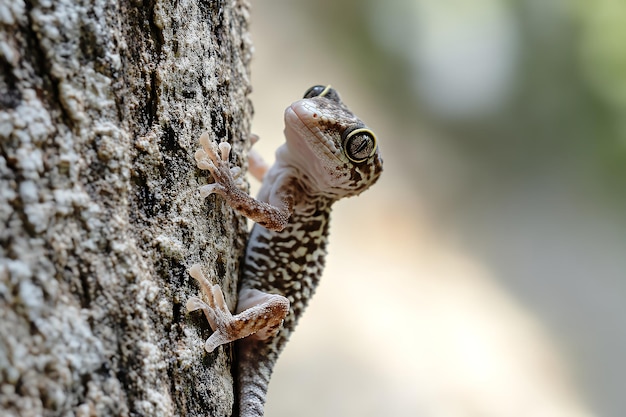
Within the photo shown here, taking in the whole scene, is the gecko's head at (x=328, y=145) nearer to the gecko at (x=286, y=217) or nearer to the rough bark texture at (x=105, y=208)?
the gecko at (x=286, y=217)

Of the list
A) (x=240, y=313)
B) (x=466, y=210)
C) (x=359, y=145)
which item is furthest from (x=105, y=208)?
(x=466, y=210)

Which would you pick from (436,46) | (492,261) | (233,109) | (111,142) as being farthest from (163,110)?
(436,46)

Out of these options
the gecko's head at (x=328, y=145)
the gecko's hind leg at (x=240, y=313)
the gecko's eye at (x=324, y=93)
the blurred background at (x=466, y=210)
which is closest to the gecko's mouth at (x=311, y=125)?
the gecko's head at (x=328, y=145)

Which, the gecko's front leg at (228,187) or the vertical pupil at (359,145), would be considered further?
the vertical pupil at (359,145)

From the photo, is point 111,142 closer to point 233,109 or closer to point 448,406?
point 233,109

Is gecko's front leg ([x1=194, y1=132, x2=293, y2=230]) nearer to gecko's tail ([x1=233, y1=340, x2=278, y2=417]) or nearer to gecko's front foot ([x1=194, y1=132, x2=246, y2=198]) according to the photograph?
gecko's front foot ([x1=194, y1=132, x2=246, y2=198])

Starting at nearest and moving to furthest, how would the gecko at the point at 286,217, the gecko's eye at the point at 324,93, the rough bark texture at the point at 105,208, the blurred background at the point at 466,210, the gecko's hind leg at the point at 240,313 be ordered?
1. the rough bark texture at the point at 105,208
2. the gecko's hind leg at the point at 240,313
3. the gecko at the point at 286,217
4. the gecko's eye at the point at 324,93
5. the blurred background at the point at 466,210
